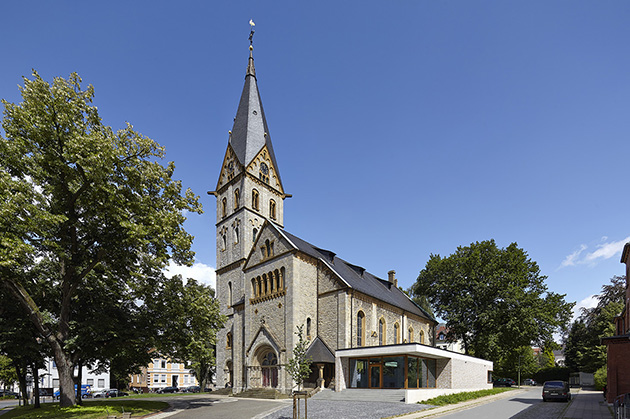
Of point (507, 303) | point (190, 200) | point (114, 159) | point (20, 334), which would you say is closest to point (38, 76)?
point (114, 159)

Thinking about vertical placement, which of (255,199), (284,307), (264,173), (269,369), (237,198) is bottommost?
(269,369)

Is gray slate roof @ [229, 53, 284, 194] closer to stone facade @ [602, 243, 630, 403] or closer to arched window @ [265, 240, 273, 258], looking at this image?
arched window @ [265, 240, 273, 258]

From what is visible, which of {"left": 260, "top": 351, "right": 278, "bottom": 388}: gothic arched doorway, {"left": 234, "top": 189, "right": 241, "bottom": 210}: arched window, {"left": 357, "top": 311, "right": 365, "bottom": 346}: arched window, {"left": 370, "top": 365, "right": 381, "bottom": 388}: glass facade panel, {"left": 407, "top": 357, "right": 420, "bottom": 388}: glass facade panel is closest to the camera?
{"left": 407, "top": 357, "right": 420, "bottom": 388}: glass facade panel

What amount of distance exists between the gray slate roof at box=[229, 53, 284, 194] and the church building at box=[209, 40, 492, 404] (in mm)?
150

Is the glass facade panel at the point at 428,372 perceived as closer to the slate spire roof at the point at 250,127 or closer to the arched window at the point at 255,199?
the arched window at the point at 255,199

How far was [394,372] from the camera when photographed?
2733cm

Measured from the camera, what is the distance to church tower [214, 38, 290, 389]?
39.9m

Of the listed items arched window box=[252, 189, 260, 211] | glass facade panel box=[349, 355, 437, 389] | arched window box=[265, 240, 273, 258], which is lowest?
glass facade panel box=[349, 355, 437, 389]

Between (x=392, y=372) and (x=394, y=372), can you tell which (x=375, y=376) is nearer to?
(x=392, y=372)

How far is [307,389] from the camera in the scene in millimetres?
29797

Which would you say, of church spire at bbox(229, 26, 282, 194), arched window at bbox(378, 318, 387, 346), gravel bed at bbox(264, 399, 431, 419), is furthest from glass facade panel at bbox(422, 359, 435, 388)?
church spire at bbox(229, 26, 282, 194)

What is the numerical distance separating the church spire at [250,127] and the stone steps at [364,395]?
23846 millimetres

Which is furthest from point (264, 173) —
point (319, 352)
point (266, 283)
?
point (319, 352)

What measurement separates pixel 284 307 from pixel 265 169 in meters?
17.6
